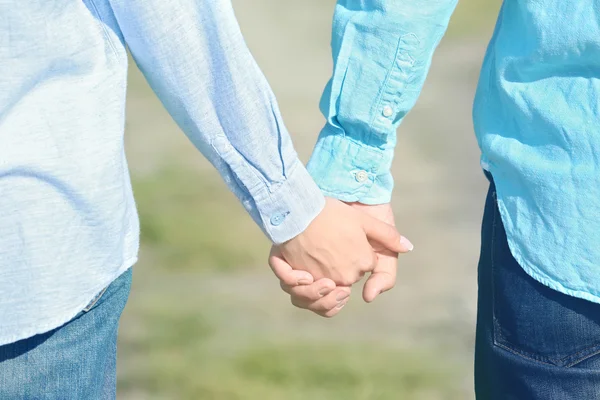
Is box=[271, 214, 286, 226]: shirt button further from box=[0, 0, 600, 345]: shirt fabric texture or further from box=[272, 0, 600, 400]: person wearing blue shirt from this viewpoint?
box=[272, 0, 600, 400]: person wearing blue shirt

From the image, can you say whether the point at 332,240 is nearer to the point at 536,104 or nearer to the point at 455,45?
the point at 536,104

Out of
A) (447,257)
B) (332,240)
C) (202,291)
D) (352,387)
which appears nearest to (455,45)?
(447,257)

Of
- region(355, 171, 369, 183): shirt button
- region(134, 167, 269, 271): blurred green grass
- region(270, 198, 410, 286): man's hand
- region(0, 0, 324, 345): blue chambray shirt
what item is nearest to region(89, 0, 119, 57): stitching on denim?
region(0, 0, 324, 345): blue chambray shirt

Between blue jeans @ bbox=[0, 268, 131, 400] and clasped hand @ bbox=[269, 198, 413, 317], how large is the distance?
15.1 inches

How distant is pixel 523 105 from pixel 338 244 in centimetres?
44

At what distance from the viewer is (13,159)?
42.4 inches

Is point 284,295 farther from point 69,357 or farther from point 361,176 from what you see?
point 69,357

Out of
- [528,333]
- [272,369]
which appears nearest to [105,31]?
[528,333]

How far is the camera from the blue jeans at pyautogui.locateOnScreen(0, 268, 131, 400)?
3.83 feet

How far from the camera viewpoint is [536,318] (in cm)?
137

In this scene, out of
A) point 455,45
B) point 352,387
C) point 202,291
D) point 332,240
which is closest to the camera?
point 332,240

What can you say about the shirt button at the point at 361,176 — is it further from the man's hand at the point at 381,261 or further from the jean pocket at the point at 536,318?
the jean pocket at the point at 536,318

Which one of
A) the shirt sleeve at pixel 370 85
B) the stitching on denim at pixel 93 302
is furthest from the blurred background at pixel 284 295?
the stitching on denim at pixel 93 302

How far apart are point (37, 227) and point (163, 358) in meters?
1.95
